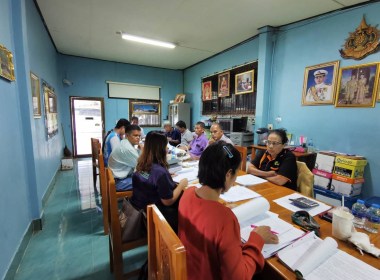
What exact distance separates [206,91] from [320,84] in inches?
124

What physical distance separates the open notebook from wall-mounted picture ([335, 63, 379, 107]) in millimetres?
2659

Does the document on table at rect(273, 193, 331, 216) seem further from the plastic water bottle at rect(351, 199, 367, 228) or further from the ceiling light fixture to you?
the ceiling light fixture

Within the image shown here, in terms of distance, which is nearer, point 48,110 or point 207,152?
point 207,152

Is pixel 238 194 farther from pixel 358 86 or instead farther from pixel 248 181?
pixel 358 86

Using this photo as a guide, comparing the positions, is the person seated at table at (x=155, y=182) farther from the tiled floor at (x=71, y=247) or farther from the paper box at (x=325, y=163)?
the paper box at (x=325, y=163)

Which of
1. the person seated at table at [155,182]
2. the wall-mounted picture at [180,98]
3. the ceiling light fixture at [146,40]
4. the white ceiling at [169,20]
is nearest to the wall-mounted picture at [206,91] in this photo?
the wall-mounted picture at [180,98]

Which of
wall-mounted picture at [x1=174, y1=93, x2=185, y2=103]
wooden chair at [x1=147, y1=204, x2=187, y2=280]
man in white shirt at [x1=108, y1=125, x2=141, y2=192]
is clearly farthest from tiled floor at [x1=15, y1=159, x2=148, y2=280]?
wall-mounted picture at [x1=174, y1=93, x2=185, y2=103]

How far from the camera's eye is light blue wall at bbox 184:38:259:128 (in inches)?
162

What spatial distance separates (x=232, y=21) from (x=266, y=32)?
73 cm

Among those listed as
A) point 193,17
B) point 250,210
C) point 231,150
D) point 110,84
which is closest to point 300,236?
point 250,210

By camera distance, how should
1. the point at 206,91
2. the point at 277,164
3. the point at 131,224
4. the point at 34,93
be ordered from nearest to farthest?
1. the point at 131,224
2. the point at 277,164
3. the point at 34,93
4. the point at 206,91

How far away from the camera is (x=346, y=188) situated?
2.50 metres

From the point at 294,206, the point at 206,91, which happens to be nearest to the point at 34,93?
the point at 294,206

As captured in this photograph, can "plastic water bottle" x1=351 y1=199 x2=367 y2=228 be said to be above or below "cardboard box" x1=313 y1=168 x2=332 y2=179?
above
